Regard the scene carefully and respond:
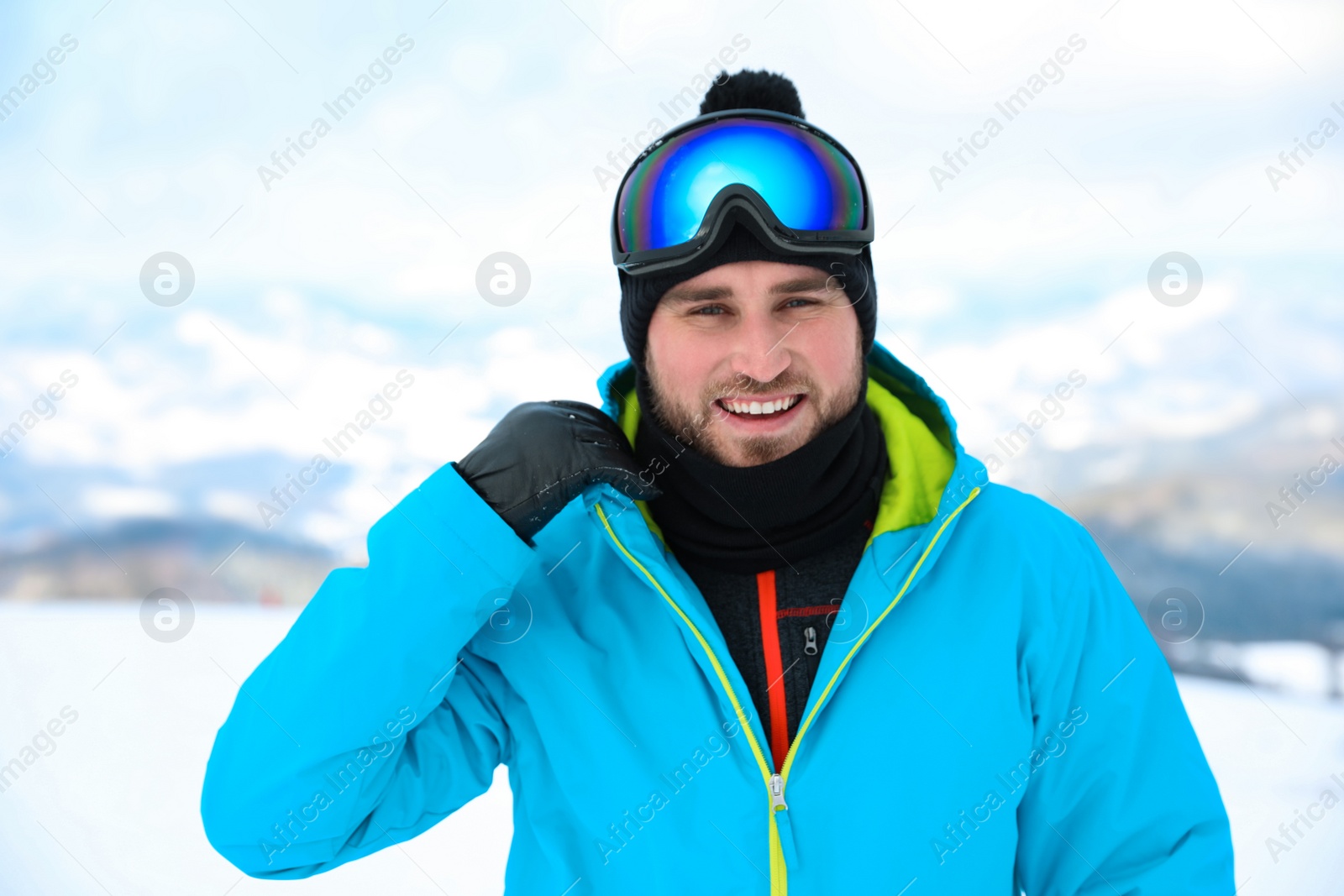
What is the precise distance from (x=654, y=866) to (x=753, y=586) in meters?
0.43

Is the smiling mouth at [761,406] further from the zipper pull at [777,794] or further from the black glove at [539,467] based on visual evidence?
the zipper pull at [777,794]

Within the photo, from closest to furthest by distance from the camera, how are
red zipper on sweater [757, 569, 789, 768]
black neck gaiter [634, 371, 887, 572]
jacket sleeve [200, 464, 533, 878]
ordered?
1. jacket sleeve [200, 464, 533, 878]
2. red zipper on sweater [757, 569, 789, 768]
3. black neck gaiter [634, 371, 887, 572]

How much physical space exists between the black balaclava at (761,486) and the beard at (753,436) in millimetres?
12

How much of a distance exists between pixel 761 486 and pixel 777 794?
1.53 ft

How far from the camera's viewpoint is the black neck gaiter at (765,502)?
55.3 inches

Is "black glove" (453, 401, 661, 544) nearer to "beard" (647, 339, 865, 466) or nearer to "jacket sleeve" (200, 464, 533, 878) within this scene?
"jacket sleeve" (200, 464, 533, 878)

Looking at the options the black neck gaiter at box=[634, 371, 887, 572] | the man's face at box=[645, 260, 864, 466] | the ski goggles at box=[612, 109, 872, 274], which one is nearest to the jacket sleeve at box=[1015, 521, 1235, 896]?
the black neck gaiter at box=[634, 371, 887, 572]

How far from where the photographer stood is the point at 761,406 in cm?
145

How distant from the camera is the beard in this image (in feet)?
4.73

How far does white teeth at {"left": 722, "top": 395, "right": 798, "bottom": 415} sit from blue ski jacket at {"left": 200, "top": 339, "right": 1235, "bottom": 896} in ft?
0.79

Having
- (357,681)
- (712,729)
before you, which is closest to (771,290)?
(712,729)

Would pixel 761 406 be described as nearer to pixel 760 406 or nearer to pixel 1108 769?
pixel 760 406

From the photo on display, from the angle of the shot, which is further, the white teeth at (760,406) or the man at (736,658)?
the white teeth at (760,406)

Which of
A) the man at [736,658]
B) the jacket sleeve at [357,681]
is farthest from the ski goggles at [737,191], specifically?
the jacket sleeve at [357,681]
